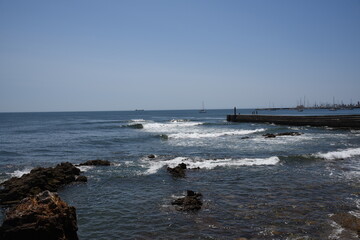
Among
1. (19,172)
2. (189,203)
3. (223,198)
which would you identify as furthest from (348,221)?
(19,172)

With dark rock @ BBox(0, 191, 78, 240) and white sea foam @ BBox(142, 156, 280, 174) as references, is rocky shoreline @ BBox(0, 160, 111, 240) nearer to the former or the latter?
dark rock @ BBox(0, 191, 78, 240)

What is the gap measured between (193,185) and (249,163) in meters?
6.49

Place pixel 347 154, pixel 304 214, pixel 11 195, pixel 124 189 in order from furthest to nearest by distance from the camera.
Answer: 1. pixel 347 154
2. pixel 124 189
3. pixel 11 195
4. pixel 304 214

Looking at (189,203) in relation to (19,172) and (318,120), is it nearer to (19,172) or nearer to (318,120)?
(19,172)

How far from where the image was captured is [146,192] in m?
11.9

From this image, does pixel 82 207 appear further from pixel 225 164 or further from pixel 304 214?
pixel 225 164

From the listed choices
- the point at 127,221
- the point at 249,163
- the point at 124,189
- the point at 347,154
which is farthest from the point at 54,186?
the point at 347,154

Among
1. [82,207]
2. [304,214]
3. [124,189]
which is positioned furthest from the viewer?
[124,189]

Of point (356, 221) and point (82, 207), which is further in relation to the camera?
point (82, 207)

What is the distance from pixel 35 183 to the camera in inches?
483

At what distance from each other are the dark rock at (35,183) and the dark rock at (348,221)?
11.4m

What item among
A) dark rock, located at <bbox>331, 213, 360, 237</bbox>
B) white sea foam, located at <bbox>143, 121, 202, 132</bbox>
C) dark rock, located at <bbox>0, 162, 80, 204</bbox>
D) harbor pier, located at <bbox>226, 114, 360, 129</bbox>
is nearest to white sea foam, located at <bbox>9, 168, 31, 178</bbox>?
dark rock, located at <bbox>0, 162, 80, 204</bbox>

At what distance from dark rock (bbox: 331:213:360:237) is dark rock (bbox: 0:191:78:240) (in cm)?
755

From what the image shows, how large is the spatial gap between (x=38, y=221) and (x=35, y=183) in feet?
22.9
